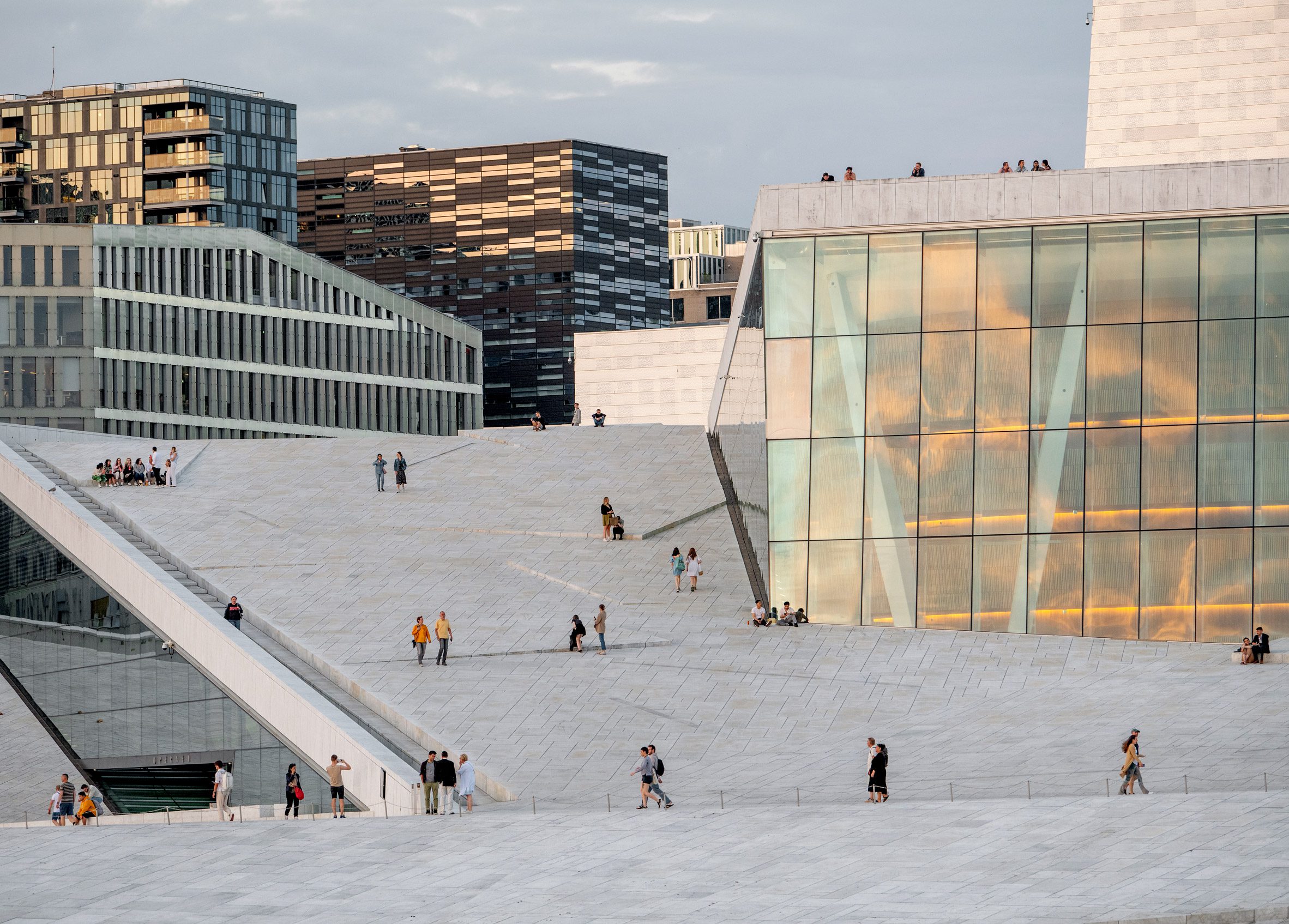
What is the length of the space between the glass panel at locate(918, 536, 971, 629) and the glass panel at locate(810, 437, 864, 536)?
1.53 m

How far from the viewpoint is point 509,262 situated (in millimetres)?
143875

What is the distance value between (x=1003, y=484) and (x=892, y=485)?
223 centimetres

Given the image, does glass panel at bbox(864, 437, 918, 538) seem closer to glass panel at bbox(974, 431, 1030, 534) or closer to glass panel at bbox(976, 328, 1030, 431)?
glass panel at bbox(974, 431, 1030, 534)

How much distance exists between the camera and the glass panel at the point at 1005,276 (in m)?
36.7

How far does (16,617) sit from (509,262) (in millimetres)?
103313

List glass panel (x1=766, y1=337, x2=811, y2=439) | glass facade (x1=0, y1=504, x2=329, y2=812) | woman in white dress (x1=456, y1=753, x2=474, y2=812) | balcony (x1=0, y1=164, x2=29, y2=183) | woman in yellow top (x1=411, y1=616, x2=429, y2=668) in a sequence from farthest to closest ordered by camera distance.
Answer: balcony (x1=0, y1=164, x2=29, y2=183) → glass panel (x1=766, y1=337, x2=811, y2=439) → glass facade (x1=0, y1=504, x2=329, y2=812) → woman in yellow top (x1=411, y1=616, x2=429, y2=668) → woman in white dress (x1=456, y1=753, x2=474, y2=812)

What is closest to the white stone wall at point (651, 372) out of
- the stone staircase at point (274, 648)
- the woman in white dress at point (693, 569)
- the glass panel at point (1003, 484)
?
the stone staircase at point (274, 648)

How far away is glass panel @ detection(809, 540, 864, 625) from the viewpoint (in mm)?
37125

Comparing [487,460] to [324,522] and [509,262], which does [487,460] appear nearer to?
[324,522]

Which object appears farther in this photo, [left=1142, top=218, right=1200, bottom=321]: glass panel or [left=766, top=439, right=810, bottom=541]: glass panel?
[left=766, top=439, right=810, bottom=541]: glass panel

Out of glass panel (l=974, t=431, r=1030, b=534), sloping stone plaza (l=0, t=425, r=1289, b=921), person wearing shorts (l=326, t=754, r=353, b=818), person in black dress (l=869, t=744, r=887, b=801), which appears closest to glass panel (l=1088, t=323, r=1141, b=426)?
glass panel (l=974, t=431, r=1030, b=534)

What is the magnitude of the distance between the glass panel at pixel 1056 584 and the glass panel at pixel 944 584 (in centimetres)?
131

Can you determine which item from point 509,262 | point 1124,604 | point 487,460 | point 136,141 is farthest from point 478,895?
point 509,262

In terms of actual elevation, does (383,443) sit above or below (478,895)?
above
